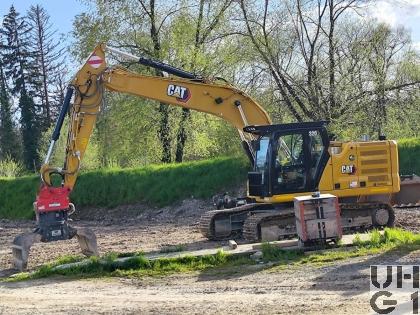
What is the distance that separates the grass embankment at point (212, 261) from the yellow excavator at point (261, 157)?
4.33 ft

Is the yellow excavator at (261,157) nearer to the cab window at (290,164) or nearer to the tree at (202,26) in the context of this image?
the cab window at (290,164)

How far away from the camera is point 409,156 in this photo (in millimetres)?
20750

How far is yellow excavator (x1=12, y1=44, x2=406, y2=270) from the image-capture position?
41.2 feet

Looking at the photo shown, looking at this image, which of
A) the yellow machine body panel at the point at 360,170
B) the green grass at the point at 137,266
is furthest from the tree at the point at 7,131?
the green grass at the point at 137,266

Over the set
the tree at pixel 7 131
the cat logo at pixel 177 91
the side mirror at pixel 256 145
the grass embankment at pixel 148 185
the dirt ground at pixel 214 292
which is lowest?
the dirt ground at pixel 214 292

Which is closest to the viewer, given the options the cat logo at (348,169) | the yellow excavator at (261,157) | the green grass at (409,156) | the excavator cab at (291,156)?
the yellow excavator at (261,157)

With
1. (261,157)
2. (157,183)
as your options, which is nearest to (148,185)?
(157,183)

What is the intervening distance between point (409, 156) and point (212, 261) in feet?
39.3

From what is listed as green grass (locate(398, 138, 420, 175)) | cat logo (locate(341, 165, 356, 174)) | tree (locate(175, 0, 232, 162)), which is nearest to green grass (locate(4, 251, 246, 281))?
cat logo (locate(341, 165, 356, 174))

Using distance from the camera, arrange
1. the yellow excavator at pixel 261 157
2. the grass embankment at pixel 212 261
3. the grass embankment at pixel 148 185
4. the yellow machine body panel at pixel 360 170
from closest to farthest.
Answer: 1. the grass embankment at pixel 212 261
2. the yellow excavator at pixel 261 157
3. the yellow machine body panel at pixel 360 170
4. the grass embankment at pixel 148 185

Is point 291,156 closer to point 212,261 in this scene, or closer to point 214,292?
point 212,261

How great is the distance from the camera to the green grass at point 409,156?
20.5m

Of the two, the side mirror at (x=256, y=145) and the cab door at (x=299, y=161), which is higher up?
the side mirror at (x=256, y=145)

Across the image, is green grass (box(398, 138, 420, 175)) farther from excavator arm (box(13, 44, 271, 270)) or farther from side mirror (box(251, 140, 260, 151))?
side mirror (box(251, 140, 260, 151))
